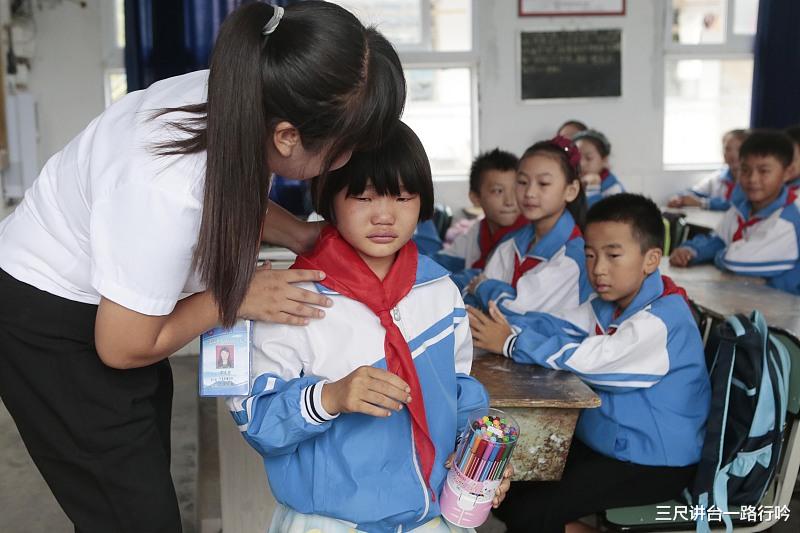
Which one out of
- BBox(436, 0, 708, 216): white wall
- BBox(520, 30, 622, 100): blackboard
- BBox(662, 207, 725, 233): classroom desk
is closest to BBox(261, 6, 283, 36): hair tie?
BBox(662, 207, 725, 233): classroom desk

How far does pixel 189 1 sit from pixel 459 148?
2.38 m

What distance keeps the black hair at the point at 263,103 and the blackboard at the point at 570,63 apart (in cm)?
562

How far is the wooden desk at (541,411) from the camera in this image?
1.64 meters

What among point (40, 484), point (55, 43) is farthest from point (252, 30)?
point (55, 43)

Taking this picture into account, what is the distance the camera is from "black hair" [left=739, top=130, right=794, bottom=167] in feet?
11.6

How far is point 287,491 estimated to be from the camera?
4.39 ft

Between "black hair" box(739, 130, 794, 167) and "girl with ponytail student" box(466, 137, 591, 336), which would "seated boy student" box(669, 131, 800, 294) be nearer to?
"black hair" box(739, 130, 794, 167)

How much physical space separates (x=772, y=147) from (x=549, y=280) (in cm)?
177

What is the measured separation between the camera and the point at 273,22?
3.56 feet

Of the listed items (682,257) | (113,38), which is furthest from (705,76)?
(113,38)

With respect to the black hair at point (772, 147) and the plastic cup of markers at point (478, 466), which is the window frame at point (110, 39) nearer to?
the black hair at point (772, 147)

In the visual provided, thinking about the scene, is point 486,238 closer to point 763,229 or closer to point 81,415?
point 763,229

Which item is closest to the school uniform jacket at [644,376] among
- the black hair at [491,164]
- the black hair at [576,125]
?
the black hair at [491,164]

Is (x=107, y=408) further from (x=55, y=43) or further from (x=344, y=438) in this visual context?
(x=55, y=43)
